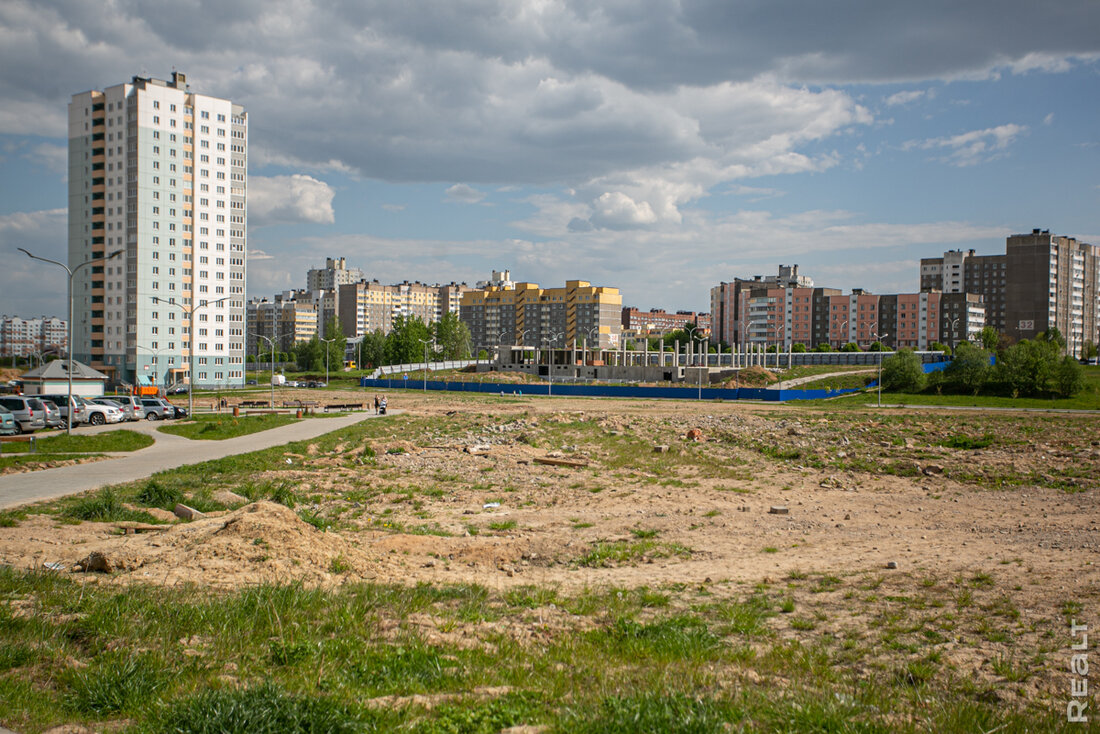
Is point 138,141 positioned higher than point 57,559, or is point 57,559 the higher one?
point 138,141

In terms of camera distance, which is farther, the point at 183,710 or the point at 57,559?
the point at 57,559

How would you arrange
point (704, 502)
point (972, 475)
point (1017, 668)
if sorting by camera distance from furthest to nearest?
point (972, 475) → point (704, 502) → point (1017, 668)

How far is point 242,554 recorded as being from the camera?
412 inches

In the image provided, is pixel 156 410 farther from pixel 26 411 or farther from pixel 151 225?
pixel 151 225

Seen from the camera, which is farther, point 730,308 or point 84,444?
point 730,308

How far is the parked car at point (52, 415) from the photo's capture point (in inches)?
1388

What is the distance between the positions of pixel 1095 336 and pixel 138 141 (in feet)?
689

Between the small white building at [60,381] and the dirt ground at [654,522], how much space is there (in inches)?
1412

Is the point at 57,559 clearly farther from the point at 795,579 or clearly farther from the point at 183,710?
the point at 795,579

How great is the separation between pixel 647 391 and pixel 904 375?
31.7 metres

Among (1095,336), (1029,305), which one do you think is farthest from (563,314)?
(1095,336)

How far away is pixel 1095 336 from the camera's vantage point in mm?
167500

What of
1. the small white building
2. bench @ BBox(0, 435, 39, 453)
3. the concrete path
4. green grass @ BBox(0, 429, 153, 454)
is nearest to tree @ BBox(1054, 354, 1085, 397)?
the concrete path

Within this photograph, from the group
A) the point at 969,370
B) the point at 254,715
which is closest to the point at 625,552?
the point at 254,715
